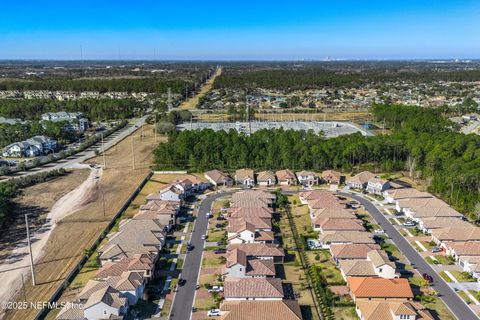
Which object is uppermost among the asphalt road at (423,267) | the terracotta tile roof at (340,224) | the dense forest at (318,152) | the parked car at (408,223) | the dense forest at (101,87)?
the dense forest at (101,87)

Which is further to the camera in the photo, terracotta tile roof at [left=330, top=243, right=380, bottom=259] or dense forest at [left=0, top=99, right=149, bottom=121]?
dense forest at [left=0, top=99, right=149, bottom=121]

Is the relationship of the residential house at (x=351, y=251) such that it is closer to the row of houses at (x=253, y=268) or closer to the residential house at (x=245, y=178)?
the row of houses at (x=253, y=268)

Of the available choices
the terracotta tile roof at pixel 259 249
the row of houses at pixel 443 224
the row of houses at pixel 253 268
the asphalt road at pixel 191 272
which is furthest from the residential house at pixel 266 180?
the terracotta tile roof at pixel 259 249

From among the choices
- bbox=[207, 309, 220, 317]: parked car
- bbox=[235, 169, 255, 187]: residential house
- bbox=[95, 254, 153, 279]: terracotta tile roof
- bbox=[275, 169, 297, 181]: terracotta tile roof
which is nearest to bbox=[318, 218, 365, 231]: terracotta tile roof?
bbox=[275, 169, 297, 181]: terracotta tile roof

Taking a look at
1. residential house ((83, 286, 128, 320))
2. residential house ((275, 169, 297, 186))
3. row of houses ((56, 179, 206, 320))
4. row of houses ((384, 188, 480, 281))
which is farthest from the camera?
residential house ((275, 169, 297, 186))

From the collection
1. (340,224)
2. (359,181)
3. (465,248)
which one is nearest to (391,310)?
(465,248)

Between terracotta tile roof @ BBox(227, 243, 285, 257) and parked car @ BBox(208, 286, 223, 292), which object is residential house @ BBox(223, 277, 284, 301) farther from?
terracotta tile roof @ BBox(227, 243, 285, 257)
